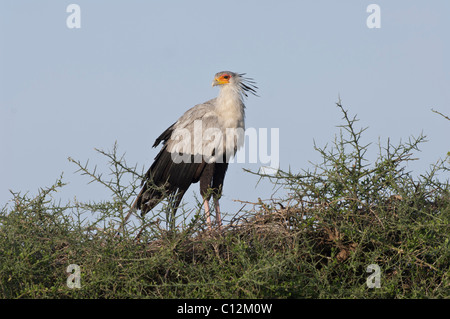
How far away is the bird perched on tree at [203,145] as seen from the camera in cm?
742

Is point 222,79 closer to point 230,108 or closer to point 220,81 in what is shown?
point 220,81

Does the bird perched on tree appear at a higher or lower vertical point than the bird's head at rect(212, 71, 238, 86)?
lower

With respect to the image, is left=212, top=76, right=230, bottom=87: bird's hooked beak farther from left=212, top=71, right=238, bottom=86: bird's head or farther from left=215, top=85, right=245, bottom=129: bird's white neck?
left=215, top=85, right=245, bottom=129: bird's white neck

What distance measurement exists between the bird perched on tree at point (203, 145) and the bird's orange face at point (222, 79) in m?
0.10

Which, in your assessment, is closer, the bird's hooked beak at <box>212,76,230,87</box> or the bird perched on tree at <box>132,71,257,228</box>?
the bird perched on tree at <box>132,71,257,228</box>

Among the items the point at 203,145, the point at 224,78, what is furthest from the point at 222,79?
the point at 203,145

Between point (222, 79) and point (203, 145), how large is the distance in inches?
40.3

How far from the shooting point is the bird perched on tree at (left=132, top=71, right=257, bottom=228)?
7.42 meters

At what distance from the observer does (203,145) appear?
7.55 m

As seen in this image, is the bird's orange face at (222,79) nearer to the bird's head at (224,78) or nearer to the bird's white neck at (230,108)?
the bird's head at (224,78)

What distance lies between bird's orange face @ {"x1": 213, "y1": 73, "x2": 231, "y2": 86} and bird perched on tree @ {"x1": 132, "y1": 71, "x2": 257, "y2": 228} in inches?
3.8
